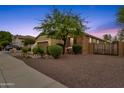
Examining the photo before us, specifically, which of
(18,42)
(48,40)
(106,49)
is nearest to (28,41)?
(48,40)

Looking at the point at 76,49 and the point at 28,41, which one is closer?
the point at 28,41

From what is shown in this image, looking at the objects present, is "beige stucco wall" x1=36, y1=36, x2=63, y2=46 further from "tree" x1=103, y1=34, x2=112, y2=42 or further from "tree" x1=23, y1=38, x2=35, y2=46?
"tree" x1=103, y1=34, x2=112, y2=42

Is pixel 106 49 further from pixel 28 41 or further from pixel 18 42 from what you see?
pixel 18 42

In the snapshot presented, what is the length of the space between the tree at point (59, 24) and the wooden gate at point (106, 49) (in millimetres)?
3507

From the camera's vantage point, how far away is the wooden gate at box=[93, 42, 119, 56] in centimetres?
2725

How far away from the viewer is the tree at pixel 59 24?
27.4 m

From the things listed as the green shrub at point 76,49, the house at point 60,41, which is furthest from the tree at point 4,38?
the green shrub at point 76,49

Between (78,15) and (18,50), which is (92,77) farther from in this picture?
(18,50)

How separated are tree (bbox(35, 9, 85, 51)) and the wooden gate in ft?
11.5

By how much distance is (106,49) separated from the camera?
1137 inches

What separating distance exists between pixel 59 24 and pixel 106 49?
19.5ft

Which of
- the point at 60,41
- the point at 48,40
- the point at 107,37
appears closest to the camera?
the point at 48,40
